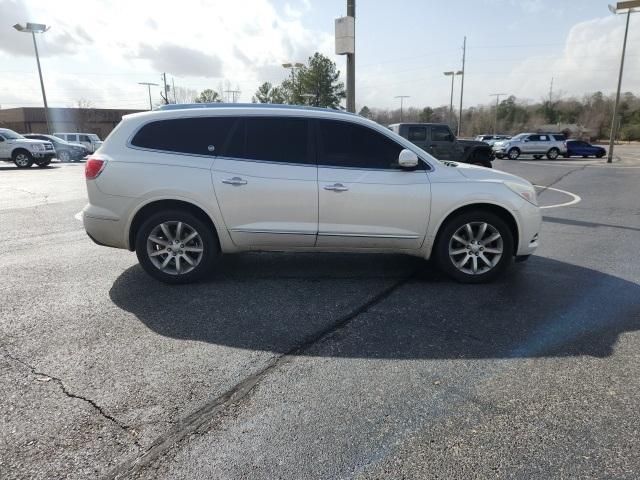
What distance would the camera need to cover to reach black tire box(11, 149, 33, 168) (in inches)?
835

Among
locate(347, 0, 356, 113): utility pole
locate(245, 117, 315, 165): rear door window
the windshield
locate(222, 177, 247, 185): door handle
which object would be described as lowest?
locate(222, 177, 247, 185): door handle

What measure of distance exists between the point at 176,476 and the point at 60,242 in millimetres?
5604

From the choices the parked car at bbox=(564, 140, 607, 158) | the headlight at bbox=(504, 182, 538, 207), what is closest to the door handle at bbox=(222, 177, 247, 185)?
the headlight at bbox=(504, 182, 538, 207)

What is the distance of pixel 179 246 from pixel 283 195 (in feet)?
4.06

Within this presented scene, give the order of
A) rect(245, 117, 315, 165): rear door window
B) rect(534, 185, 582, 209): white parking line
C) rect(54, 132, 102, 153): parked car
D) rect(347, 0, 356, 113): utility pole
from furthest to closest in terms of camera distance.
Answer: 1. rect(54, 132, 102, 153): parked car
2. rect(534, 185, 582, 209): white parking line
3. rect(347, 0, 356, 113): utility pole
4. rect(245, 117, 315, 165): rear door window

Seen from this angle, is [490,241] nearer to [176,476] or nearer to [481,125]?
[176,476]

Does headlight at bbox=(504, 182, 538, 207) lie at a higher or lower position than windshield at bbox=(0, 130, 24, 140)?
lower

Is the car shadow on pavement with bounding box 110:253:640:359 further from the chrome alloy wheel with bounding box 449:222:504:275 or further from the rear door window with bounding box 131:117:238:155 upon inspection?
the rear door window with bounding box 131:117:238:155

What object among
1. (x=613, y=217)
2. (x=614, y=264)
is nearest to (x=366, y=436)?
(x=614, y=264)

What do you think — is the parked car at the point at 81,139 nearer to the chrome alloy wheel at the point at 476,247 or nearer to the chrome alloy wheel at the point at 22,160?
the chrome alloy wheel at the point at 22,160

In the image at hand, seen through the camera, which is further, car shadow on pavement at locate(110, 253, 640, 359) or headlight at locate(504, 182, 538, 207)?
headlight at locate(504, 182, 538, 207)

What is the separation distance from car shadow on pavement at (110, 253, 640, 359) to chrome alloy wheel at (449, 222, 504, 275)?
218 mm

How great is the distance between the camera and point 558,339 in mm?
3533

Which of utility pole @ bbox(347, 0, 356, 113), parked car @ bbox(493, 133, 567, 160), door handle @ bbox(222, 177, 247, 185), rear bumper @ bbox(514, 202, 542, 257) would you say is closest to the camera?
door handle @ bbox(222, 177, 247, 185)
